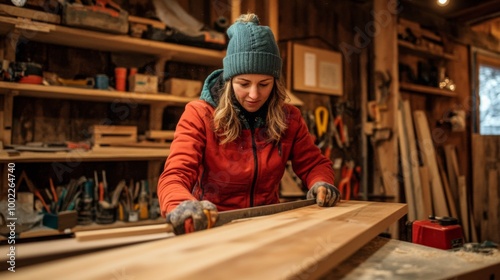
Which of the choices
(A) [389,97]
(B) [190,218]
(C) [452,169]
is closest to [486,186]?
(C) [452,169]

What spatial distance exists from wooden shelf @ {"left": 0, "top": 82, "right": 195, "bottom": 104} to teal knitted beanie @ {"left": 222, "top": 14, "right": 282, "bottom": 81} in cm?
113

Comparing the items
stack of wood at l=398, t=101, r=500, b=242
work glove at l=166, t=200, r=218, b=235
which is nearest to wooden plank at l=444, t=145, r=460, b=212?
stack of wood at l=398, t=101, r=500, b=242

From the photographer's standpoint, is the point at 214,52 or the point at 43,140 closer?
the point at 43,140

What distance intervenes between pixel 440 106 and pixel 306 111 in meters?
2.27

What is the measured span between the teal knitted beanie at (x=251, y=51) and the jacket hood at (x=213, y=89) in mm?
76

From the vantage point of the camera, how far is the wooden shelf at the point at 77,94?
7.41 feet

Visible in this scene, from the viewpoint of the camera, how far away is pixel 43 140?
2627mm

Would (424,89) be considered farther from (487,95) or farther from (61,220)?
(61,220)

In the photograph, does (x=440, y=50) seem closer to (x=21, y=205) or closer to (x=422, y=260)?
(x=422, y=260)

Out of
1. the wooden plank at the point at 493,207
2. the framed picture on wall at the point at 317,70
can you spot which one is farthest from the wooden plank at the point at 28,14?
the wooden plank at the point at 493,207

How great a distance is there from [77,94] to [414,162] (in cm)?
332

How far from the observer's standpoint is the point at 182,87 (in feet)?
9.29

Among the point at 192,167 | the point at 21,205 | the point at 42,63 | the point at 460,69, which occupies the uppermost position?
the point at 460,69

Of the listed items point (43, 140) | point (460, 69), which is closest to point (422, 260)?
point (43, 140)
